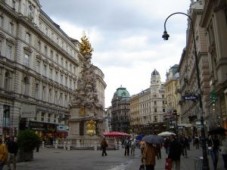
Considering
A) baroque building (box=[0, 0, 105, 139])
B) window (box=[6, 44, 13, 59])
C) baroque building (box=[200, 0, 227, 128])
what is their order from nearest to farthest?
1. baroque building (box=[200, 0, 227, 128])
2. baroque building (box=[0, 0, 105, 139])
3. window (box=[6, 44, 13, 59])

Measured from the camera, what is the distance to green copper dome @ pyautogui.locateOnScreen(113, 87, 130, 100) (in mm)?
192887

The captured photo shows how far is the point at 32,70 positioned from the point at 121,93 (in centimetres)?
14161

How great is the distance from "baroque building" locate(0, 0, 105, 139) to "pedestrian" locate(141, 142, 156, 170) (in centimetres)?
2486

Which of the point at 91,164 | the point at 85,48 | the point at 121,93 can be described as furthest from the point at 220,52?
the point at 121,93

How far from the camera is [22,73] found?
5175 cm

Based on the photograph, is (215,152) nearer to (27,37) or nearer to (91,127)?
(91,127)

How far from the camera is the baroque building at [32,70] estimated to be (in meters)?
47.2

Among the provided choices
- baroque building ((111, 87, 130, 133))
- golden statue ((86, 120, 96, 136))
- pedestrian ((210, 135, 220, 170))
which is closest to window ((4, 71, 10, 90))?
golden statue ((86, 120, 96, 136))

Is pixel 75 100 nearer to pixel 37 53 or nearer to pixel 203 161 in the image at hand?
pixel 37 53

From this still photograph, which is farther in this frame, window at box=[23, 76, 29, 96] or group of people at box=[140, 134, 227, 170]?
window at box=[23, 76, 29, 96]

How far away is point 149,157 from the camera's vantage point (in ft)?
39.4

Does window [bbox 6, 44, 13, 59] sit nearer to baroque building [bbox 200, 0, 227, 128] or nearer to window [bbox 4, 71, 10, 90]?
window [bbox 4, 71, 10, 90]

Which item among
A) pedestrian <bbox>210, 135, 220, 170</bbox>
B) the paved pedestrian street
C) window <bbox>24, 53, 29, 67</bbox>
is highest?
window <bbox>24, 53, 29, 67</bbox>

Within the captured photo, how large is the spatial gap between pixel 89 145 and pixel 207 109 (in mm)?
16885
